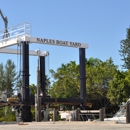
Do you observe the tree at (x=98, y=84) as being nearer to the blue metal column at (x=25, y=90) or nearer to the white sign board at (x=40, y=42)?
the white sign board at (x=40, y=42)

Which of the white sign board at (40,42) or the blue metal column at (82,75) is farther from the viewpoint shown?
the blue metal column at (82,75)

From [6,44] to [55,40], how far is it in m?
4.33

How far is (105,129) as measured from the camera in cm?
1578

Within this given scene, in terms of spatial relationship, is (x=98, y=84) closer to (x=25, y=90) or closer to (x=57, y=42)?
(x=57, y=42)

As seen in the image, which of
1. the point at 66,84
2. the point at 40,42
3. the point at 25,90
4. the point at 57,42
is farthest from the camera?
the point at 66,84

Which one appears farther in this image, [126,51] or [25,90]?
[126,51]

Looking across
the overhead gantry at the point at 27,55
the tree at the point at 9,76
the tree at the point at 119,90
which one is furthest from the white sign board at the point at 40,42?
the tree at the point at 9,76

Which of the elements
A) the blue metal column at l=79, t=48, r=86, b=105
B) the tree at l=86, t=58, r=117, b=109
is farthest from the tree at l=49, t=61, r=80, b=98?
the blue metal column at l=79, t=48, r=86, b=105

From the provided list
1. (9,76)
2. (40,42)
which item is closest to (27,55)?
(40,42)

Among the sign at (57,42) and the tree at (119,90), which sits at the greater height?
the sign at (57,42)

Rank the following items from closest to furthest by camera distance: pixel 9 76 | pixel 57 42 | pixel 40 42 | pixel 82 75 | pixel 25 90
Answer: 1. pixel 25 90
2. pixel 40 42
3. pixel 57 42
4. pixel 82 75
5. pixel 9 76

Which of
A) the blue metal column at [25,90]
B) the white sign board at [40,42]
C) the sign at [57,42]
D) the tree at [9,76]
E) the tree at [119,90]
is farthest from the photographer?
the tree at [9,76]

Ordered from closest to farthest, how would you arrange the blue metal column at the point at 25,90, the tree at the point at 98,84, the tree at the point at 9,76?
the blue metal column at the point at 25,90
the tree at the point at 98,84
the tree at the point at 9,76

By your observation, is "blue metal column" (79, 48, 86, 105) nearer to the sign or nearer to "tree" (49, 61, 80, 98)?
the sign
